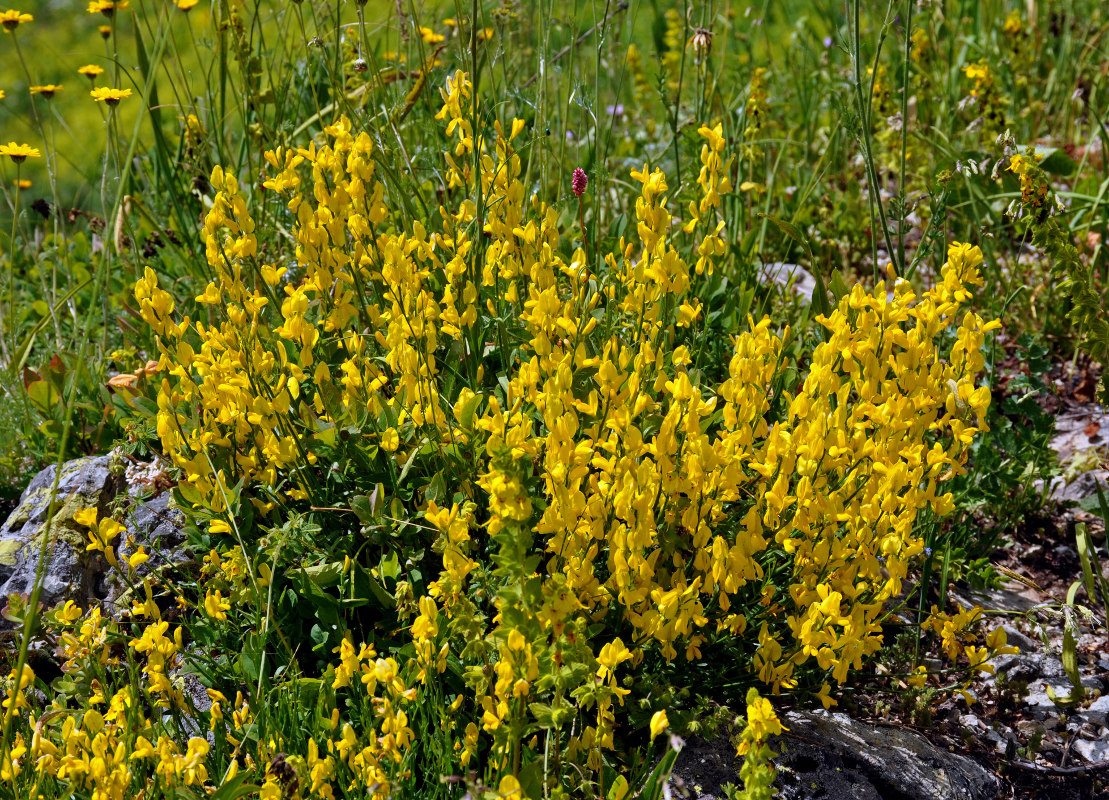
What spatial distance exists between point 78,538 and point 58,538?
4 centimetres

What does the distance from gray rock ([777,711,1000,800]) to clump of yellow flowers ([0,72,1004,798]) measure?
3.8 inches

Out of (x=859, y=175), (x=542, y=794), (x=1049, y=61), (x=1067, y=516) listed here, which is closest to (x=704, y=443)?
(x=542, y=794)

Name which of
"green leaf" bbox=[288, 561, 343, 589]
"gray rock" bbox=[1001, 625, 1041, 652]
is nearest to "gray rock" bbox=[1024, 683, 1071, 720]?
"gray rock" bbox=[1001, 625, 1041, 652]

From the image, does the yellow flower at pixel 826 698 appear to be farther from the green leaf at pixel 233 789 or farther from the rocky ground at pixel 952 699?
the green leaf at pixel 233 789

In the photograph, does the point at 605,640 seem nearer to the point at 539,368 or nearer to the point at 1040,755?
the point at 539,368

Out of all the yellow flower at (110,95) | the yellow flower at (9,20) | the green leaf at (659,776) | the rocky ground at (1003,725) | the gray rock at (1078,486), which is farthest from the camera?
the yellow flower at (9,20)

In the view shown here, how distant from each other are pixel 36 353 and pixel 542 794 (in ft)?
8.34

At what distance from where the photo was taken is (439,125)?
309 centimetres

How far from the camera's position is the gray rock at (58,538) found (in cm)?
223

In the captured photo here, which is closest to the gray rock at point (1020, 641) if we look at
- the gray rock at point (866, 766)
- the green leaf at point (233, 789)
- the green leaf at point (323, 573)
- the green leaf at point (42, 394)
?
the gray rock at point (866, 766)

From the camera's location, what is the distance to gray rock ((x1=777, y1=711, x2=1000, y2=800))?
174cm

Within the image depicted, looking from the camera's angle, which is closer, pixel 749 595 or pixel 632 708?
pixel 632 708

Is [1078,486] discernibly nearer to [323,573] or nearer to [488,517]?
[488,517]

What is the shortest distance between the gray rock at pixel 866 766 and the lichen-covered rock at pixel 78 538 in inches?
51.3
